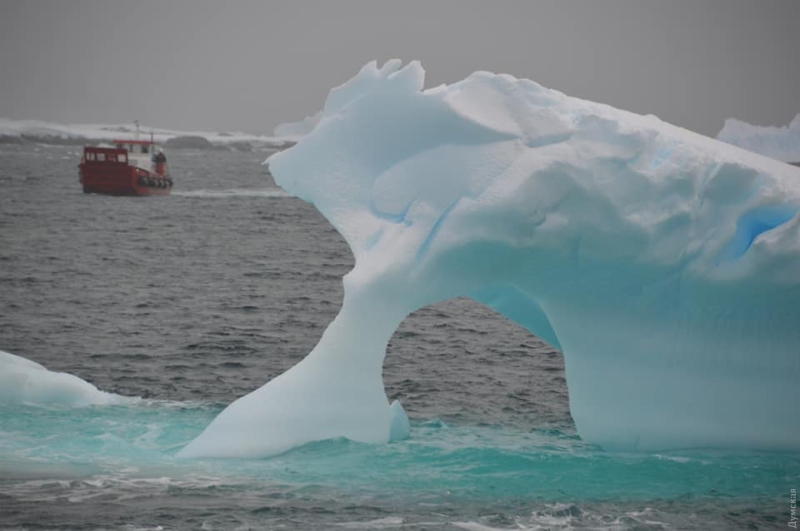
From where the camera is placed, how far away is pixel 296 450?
57.3 ft

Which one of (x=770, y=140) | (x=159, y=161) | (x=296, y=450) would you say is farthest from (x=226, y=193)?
(x=296, y=450)

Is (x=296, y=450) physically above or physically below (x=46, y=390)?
below

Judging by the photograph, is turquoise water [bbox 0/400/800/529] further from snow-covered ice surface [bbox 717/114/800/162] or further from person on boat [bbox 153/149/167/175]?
person on boat [bbox 153/149/167/175]

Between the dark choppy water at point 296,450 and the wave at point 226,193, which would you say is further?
the wave at point 226,193

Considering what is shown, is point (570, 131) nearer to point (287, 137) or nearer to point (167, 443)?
point (167, 443)

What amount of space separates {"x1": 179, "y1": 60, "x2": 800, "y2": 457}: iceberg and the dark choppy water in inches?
24.5

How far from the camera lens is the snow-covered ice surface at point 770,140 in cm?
4753

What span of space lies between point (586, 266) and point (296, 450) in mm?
5201

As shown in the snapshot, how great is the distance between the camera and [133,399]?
21.0 m

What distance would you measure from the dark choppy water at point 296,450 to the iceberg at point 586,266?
0.62 metres

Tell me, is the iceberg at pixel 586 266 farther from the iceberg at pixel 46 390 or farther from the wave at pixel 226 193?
the wave at pixel 226 193

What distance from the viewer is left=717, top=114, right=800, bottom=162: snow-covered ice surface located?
47531mm

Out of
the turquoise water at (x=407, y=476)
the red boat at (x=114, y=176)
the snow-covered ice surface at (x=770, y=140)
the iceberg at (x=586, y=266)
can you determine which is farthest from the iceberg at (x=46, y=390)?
the red boat at (x=114, y=176)

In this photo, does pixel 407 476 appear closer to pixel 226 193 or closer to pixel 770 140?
pixel 770 140
